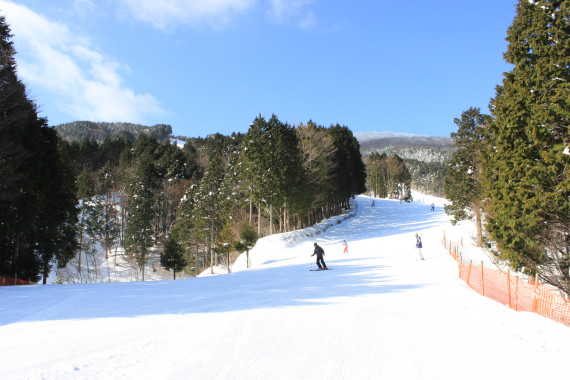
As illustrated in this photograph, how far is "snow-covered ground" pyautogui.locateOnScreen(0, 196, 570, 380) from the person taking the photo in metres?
4.04

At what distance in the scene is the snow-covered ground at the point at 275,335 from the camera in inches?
159

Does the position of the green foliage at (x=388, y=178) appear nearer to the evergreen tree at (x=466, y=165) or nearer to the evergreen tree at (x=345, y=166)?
the evergreen tree at (x=345, y=166)

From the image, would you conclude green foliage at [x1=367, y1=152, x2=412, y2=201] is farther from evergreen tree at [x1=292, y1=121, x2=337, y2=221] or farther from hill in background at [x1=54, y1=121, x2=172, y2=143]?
hill in background at [x1=54, y1=121, x2=172, y2=143]

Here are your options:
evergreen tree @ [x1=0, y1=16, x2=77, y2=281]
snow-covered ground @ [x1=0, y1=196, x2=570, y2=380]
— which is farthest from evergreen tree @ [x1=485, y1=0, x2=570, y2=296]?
evergreen tree @ [x1=0, y1=16, x2=77, y2=281]

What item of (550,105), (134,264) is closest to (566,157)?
(550,105)

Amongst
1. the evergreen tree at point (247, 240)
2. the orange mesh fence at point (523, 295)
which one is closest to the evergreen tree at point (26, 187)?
the evergreen tree at point (247, 240)

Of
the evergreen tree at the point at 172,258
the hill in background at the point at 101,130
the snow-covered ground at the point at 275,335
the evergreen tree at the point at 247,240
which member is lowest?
the evergreen tree at the point at 172,258

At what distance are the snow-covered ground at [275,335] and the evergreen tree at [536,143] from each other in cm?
600

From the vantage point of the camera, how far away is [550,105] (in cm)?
1282

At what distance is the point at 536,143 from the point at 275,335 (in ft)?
43.8

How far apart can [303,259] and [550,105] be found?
16831 millimetres

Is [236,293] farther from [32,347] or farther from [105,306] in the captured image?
[32,347]

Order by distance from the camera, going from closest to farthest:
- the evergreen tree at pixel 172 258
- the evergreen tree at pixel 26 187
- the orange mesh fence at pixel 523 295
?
the orange mesh fence at pixel 523 295 → the evergreen tree at pixel 26 187 → the evergreen tree at pixel 172 258

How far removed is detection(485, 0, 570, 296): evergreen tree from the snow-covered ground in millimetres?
6002
